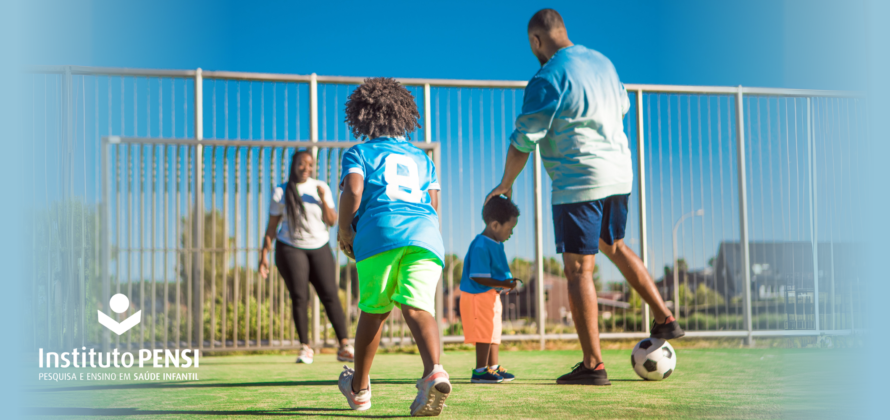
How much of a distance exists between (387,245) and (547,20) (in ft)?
5.42

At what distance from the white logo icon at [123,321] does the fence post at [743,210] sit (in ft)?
19.6

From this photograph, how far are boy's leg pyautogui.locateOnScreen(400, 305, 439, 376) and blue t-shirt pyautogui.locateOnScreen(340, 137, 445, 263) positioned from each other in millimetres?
261

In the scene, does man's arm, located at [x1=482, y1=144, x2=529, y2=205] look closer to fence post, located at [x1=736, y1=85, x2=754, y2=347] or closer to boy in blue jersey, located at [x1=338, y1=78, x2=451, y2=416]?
boy in blue jersey, located at [x1=338, y1=78, x2=451, y2=416]

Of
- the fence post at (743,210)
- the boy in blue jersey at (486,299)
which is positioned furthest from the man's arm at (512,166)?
the fence post at (743,210)

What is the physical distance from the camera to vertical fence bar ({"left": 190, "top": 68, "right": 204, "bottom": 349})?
19.7ft

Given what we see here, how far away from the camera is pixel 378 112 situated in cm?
298

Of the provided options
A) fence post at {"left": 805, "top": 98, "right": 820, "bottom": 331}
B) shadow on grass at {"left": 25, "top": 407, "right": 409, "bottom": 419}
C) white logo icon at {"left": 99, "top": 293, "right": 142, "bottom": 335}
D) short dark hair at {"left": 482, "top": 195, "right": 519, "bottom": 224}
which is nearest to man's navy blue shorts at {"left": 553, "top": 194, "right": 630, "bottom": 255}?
short dark hair at {"left": 482, "top": 195, "right": 519, "bottom": 224}

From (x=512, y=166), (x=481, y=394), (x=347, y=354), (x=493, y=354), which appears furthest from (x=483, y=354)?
(x=347, y=354)

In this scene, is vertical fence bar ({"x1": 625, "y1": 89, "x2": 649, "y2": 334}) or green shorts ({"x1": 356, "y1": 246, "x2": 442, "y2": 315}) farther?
vertical fence bar ({"x1": 625, "y1": 89, "x2": 649, "y2": 334})

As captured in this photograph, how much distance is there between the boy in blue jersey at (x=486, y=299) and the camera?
149 inches

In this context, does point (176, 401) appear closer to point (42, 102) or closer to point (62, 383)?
point (62, 383)

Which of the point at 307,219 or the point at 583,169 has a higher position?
the point at 583,169

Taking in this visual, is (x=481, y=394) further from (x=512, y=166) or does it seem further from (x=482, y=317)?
Answer: (x=512, y=166)

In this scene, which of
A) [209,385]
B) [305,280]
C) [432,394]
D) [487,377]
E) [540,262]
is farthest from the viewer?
[540,262]
